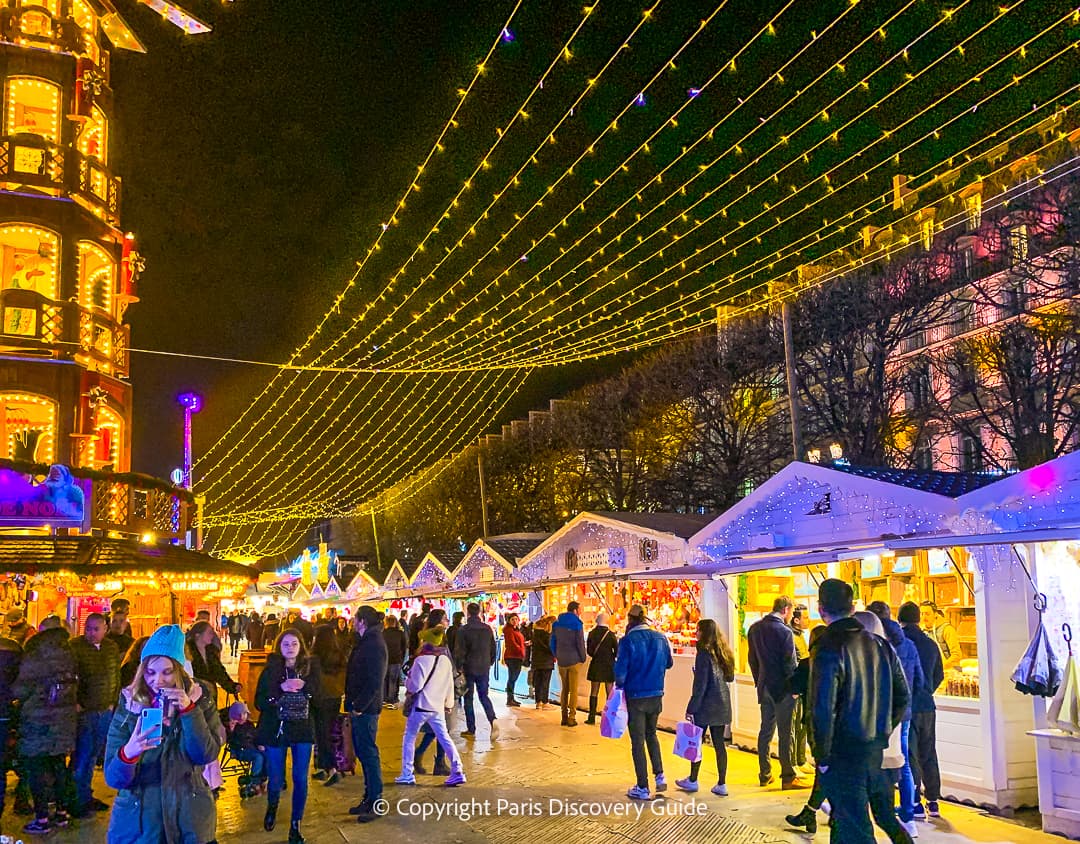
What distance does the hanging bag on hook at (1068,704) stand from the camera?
7449 mm

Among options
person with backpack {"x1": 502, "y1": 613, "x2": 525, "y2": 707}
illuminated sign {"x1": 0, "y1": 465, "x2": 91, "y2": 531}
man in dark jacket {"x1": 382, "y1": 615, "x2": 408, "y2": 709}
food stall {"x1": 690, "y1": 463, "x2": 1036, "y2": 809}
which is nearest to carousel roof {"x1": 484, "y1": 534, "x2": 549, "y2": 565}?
person with backpack {"x1": 502, "y1": 613, "x2": 525, "y2": 707}

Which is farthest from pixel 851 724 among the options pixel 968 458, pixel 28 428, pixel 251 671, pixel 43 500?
pixel 968 458

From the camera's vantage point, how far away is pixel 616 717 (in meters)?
8.71

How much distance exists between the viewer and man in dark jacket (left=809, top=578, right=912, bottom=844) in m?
5.15

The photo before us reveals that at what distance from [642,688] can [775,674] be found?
46.2 inches

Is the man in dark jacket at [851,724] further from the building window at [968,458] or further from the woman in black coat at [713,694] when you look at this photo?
the building window at [968,458]

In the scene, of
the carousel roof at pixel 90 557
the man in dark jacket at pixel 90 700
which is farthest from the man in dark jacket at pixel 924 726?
the carousel roof at pixel 90 557

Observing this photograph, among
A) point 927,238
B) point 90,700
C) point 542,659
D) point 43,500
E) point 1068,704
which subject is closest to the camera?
point 1068,704

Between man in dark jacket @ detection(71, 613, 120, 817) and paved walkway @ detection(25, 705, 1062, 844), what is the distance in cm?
44

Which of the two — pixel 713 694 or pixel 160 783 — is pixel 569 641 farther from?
pixel 160 783

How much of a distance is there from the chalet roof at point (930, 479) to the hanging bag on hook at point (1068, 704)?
77.4 inches

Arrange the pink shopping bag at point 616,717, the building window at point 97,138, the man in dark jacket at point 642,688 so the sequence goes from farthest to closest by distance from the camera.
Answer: the building window at point 97,138, the pink shopping bag at point 616,717, the man in dark jacket at point 642,688

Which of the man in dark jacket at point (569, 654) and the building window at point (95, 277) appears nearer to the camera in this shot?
the man in dark jacket at point (569, 654)

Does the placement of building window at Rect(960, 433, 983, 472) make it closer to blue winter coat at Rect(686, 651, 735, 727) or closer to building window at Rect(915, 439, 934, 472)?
building window at Rect(915, 439, 934, 472)
